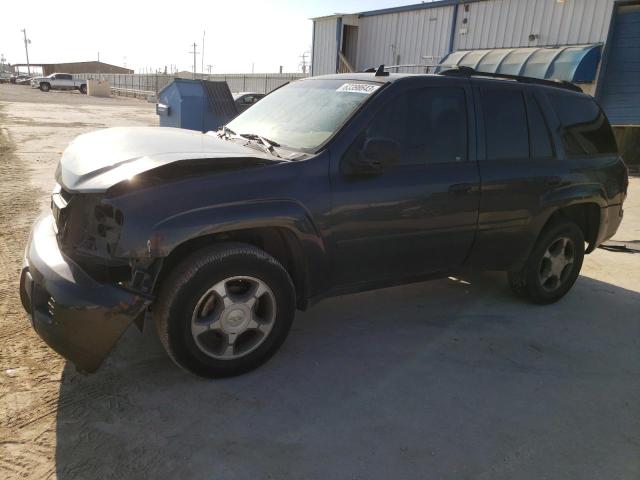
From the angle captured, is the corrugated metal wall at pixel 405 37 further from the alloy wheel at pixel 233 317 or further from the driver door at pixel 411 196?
the alloy wheel at pixel 233 317

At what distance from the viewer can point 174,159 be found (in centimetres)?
267

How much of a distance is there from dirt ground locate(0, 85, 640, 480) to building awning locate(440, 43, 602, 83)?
9734mm

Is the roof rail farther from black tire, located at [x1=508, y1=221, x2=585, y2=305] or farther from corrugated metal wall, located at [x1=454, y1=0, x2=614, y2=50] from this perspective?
corrugated metal wall, located at [x1=454, y1=0, x2=614, y2=50]

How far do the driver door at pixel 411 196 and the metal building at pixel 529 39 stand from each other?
1092 centimetres

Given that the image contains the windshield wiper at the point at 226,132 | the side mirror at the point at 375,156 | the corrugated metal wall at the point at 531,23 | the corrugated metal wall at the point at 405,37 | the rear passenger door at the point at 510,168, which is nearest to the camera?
the side mirror at the point at 375,156

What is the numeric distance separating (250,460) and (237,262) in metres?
1.02

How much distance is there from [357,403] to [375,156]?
1453mm

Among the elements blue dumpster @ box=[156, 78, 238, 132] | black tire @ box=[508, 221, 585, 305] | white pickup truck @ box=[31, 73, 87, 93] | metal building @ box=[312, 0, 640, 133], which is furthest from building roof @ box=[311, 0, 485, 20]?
white pickup truck @ box=[31, 73, 87, 93]

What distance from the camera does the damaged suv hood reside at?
261cm

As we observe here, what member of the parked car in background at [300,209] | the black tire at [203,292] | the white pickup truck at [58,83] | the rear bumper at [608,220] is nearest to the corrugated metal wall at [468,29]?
the rear bumper at [608,220]

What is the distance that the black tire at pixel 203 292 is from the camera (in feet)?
8.85

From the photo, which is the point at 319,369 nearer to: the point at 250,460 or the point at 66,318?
the point at 250,460

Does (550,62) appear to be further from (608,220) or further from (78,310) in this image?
(78,310)

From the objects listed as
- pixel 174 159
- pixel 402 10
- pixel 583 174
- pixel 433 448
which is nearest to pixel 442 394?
pixel 433 448
